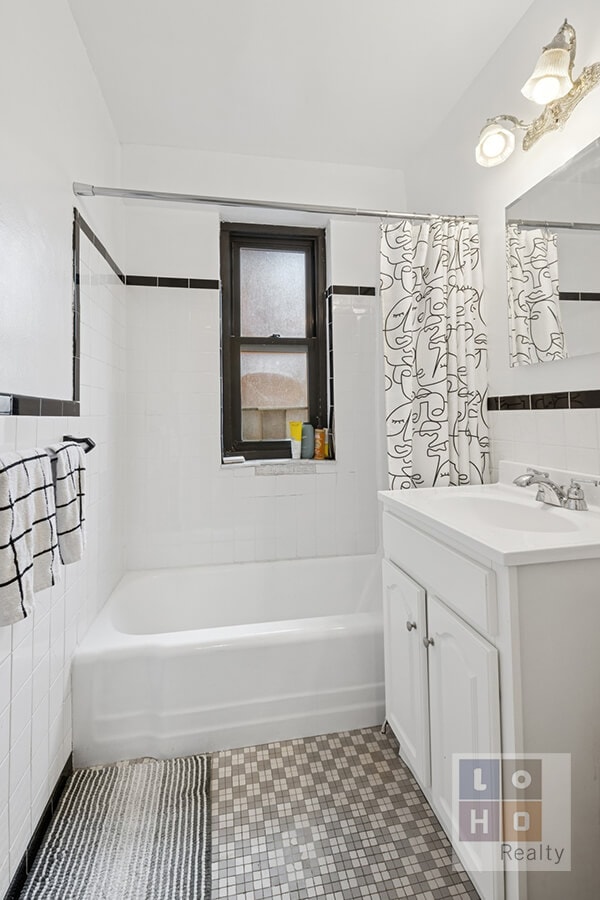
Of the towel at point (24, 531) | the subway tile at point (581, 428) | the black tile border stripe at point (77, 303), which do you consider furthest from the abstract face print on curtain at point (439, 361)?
the towel at point (24, 531)

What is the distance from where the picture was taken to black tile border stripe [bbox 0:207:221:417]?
1138mm

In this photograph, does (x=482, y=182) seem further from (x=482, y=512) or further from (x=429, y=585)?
(x=429, y=585)

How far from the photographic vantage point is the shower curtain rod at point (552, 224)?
131cm

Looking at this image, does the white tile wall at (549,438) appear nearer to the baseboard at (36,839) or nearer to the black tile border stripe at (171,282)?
the black tile border stripe at (171,282)

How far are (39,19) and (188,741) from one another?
2.29 m

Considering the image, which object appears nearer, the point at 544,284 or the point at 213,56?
the point at 544,284

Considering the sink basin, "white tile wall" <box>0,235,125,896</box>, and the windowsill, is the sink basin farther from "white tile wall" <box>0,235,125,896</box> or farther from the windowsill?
"white tile wall" <box>0,235,125,896</box>

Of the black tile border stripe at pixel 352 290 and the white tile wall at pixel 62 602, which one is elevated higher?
the black tile border stripe at pixel 352 290

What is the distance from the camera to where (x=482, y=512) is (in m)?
1.49

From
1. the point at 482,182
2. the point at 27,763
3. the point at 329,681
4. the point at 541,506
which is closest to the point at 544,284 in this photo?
the point at 482,182

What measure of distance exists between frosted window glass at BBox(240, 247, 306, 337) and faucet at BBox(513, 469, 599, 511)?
160 cm

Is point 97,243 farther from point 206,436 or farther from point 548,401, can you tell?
point 548,401

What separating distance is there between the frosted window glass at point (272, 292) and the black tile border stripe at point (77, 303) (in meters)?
0.30

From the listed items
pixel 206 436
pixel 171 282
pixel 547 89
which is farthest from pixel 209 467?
pixel 547 89
